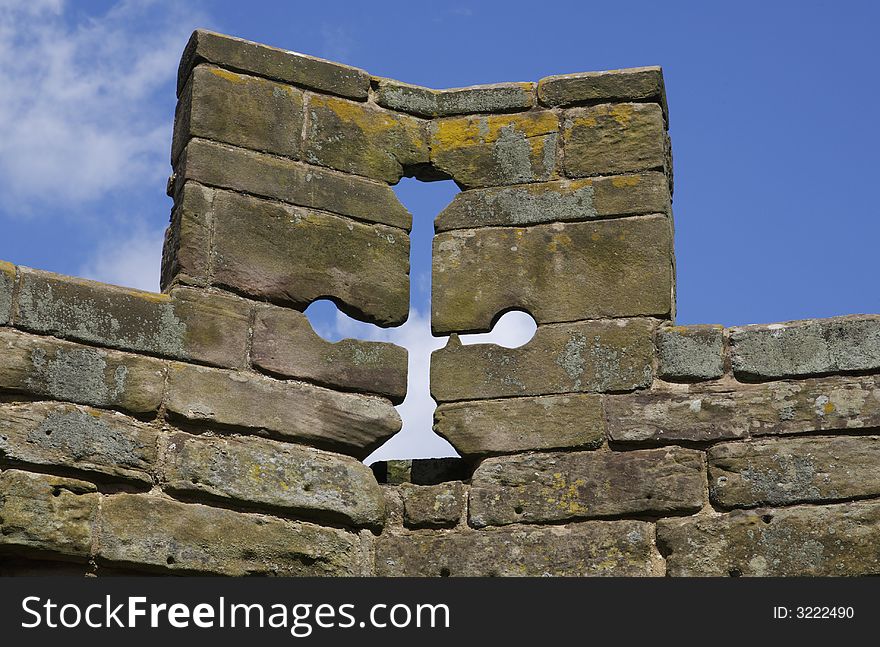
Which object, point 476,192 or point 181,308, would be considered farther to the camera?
point 476,192

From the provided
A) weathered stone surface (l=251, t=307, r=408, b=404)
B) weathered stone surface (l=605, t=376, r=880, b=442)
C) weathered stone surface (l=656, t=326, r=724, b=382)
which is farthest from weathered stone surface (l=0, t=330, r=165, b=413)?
weathered stone surface (l=656, t=326, r=724, b=382)

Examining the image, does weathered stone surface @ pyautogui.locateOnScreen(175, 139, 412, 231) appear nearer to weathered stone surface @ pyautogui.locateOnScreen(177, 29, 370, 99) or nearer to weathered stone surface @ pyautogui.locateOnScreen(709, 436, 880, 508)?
weathered stone surface @ pyautogui.locateOnScreen(177, 29, 370, 99)

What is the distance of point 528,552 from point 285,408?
1136 millimetres

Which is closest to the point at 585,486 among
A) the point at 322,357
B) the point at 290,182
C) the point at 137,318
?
the point at 322,357

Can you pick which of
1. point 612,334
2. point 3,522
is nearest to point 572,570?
point 612,334

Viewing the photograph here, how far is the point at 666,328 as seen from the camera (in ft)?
21.7

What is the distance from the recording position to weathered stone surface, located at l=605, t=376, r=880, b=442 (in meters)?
6.25

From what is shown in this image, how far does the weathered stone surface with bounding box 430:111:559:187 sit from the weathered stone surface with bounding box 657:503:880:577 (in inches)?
68.9

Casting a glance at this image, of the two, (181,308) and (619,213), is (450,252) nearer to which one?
(619,213)

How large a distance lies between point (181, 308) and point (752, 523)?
2.42 meters

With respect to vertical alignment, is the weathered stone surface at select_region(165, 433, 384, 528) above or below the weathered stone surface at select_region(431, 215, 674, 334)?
below

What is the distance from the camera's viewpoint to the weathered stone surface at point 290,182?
6664 millimetres

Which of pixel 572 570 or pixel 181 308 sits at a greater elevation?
pixel 181 308

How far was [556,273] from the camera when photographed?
679 centimetres
